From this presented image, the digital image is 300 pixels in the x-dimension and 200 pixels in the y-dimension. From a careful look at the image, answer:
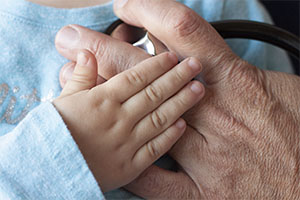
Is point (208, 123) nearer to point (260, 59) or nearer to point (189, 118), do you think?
point (189, 118)

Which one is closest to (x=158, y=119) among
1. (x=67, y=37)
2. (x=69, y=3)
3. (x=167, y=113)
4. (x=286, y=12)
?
(x=167, y=113)

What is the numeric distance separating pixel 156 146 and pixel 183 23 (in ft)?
0.74

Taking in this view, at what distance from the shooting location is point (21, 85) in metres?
0.69

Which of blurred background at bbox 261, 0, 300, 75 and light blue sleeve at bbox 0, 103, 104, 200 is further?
blurred background at bbox 261, 0, 300, 75

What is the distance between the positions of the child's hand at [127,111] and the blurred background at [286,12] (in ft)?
2.71

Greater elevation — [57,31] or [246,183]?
[57,31]

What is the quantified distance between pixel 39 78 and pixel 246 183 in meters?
0.47

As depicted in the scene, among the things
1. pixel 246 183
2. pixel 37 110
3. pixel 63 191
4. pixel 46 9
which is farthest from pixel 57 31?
pixel 246 183

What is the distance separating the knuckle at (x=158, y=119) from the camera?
590 millimetres

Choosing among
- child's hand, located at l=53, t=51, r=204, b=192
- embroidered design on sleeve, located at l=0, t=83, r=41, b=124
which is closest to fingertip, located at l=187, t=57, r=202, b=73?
child's hand, located at l=53, t=51, r=204, b=192

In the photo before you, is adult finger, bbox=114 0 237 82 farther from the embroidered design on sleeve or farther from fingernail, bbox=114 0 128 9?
the embroidered design on sleeve

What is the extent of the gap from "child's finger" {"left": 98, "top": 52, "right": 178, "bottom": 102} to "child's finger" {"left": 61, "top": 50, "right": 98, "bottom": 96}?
4cm

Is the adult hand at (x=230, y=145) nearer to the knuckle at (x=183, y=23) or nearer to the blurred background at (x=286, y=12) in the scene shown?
the knuckle at (x=183, y=23)

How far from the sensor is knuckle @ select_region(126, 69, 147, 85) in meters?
0.57
